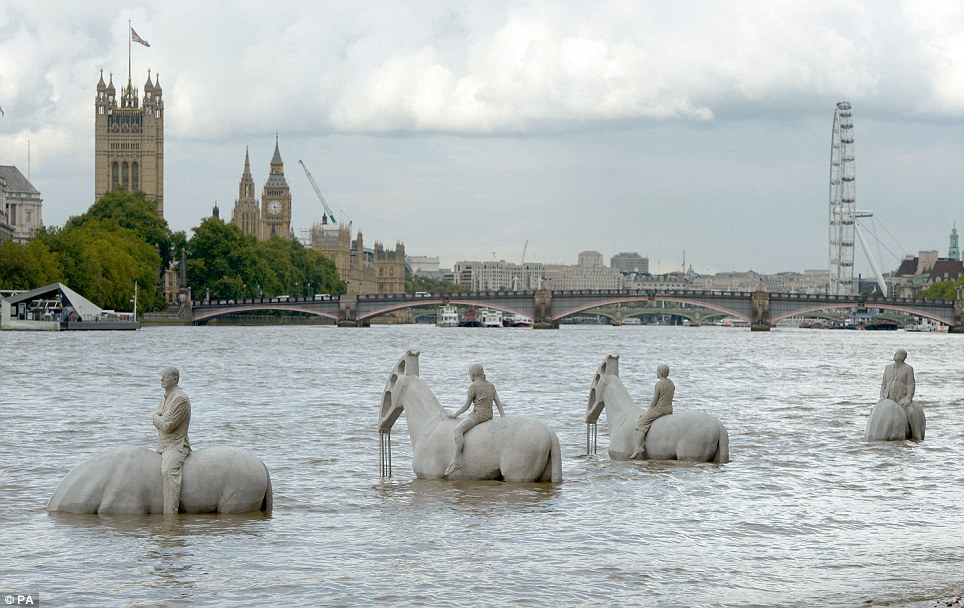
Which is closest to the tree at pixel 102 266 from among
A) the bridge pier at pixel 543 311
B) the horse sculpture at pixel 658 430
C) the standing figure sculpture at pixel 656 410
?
the bridge pier at pixel 543 311

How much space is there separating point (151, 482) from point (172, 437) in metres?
0.55

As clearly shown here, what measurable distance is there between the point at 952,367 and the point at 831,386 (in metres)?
19.8

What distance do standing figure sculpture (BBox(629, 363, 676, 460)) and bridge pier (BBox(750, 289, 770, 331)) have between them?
132433mm

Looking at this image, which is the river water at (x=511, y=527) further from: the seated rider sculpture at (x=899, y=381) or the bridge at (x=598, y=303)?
the bridge at (x=598, y=303)

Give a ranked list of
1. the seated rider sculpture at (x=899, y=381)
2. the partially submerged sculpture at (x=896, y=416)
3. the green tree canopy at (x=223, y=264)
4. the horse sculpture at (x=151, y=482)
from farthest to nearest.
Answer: the green tree canopy at (x=223, y=264), the partially submerged sculpture at (x=896, y=416), the seated rider sculpture at (x=899, y=381), the horse sculpture at (x=151, y=482)

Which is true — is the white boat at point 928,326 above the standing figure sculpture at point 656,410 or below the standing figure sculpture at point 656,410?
below

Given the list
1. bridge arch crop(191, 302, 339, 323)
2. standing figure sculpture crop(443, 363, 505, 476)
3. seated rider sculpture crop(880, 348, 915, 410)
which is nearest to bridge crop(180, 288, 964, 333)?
bridge arch crop(191, 302, 339, 323)

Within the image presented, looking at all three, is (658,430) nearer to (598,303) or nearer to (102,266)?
(102,266)

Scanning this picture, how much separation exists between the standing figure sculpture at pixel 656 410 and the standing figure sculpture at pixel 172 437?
7.46 meters

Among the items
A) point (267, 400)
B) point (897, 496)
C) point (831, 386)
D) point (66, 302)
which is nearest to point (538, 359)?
point (831, 386)

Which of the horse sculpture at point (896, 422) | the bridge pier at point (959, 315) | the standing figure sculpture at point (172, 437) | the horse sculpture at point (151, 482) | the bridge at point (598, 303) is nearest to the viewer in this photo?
the standing figure sculpture at point (172, 437)

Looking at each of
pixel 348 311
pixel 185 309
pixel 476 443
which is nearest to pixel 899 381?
pixel 476 443

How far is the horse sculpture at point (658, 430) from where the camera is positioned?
20328mm

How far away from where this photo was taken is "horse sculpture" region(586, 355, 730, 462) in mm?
20328
